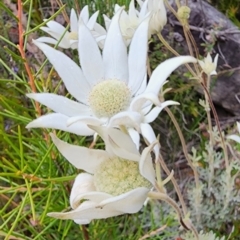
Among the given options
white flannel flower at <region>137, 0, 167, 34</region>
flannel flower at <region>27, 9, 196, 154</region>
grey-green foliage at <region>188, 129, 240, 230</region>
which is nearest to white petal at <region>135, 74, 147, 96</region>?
flannel flower at <region>27, 9, 196, 154</region>

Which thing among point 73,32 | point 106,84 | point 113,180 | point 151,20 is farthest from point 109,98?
point 73,32

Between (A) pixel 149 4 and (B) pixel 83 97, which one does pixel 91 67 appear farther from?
(A) pixel 149 4

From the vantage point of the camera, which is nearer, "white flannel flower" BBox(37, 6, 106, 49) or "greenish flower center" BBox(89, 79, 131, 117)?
"greenish flower center" BBox(89, 79, 131, 117)

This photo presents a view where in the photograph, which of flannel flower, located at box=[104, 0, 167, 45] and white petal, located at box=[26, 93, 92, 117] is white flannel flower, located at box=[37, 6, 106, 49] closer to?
flannel flower, located at box=[104, 0, 167, 45]

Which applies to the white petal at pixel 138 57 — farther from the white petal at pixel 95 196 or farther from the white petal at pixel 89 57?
the white petal at pixel 95 196

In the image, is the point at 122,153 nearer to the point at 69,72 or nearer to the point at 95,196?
the point at 95,196

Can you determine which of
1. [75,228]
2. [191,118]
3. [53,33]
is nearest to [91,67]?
[53,33]

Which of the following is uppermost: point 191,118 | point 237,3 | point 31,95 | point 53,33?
point 31,95
